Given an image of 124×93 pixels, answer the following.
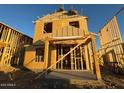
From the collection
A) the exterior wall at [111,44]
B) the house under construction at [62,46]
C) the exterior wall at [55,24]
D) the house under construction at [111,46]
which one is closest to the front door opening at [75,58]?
the house under construction at [62,46]

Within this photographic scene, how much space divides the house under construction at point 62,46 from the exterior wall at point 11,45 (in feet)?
12.2

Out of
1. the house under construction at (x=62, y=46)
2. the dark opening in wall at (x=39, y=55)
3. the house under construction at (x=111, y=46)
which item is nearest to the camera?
the house under construction at (x=62, y=46)

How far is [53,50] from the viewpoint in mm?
11891

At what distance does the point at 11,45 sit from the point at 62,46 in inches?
321

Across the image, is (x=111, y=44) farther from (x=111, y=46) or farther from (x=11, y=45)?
(x=11, y=45)

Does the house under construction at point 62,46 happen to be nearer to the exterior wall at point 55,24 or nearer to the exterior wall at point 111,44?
the exterior wall at point 55,24

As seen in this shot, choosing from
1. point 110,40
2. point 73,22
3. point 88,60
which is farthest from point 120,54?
point 73,22

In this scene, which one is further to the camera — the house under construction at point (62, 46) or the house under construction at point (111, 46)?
the house under construction at point (111, 46)

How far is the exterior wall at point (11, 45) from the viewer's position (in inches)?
568

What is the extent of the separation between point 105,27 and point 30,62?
12146 mm

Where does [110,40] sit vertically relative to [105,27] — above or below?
below

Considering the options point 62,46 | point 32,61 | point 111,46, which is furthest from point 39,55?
point 111,46

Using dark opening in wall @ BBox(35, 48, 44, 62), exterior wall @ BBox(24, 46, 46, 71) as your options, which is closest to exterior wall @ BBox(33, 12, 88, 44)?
dark opening in wall @ BBox(35, 48, 44, 62)

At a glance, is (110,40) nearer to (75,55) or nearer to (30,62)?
(75,55)
